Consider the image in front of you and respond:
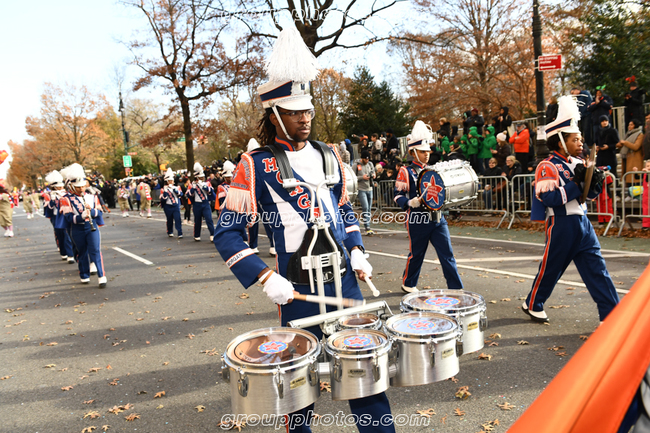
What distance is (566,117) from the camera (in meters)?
5.11

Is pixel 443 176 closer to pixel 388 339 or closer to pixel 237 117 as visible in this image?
pixel 388 339

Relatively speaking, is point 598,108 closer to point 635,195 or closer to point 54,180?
point 635,195

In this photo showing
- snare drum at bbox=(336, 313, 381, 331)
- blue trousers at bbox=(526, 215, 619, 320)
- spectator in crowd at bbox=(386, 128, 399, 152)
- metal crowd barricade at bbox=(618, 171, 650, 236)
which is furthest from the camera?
spectator in crowd at bbox=(386, 128, 399, 152)

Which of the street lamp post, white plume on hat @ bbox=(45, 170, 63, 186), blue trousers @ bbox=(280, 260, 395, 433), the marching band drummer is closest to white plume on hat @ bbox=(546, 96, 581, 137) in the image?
the marching band drummer

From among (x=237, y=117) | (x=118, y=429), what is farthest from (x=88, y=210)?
(x=237, y=117)

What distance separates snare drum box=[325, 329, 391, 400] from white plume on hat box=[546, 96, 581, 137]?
3964 millimetres

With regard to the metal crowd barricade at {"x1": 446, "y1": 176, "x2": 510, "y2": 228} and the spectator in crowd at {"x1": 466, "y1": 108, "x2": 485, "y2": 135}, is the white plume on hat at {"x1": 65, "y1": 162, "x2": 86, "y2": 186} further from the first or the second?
the spectator in crowd at {"x1": 466, "y1": 108, "x2": 485, "y2": 135}

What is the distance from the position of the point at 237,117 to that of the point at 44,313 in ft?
136

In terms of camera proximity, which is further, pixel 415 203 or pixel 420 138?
pixel 420 138

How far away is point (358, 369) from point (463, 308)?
0.68 metres

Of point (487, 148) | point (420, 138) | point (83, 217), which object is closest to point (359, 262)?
point (420, 138)

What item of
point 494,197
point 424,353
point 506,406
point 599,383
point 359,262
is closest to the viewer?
point 599,383

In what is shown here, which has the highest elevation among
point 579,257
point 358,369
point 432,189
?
point 432,189

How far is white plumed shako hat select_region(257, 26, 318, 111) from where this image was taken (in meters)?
2.72
